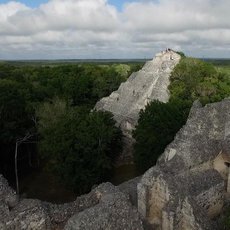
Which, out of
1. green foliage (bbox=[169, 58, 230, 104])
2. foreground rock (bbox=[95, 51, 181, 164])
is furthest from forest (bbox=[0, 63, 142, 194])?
green foliage (bbox=[169, 58, 230, 104])

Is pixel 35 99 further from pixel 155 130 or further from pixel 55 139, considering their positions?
pixel 155 130

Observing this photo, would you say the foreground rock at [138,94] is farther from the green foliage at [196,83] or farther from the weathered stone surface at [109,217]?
the weathered stone surface at [109,217]

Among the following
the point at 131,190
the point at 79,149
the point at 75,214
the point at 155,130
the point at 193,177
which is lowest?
the point at 79,149

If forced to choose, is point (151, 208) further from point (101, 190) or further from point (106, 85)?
point (106, 85)

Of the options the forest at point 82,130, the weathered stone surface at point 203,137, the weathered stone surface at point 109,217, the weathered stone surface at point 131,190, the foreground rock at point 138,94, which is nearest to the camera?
the weathered stone surface at point 109,217

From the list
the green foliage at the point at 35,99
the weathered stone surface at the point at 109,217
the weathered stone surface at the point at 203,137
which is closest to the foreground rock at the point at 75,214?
the weathered stone surface at the point at 109,217

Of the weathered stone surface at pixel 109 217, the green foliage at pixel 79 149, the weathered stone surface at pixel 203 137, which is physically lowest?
the green foliage at pixel 79 149

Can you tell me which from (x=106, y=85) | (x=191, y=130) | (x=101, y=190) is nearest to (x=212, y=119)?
(x=191, y=130)

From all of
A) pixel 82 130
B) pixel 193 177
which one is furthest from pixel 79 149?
pixel 193 177
